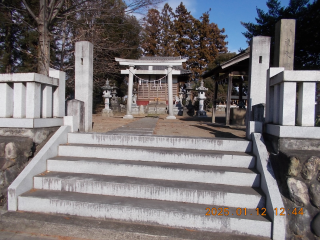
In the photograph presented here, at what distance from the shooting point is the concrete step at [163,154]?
320 centimetres

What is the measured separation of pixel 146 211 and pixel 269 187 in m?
1.48

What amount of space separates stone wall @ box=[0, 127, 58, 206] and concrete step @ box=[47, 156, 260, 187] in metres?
0.36

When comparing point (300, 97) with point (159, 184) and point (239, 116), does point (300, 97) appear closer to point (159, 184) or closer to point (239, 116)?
point (159, 184)

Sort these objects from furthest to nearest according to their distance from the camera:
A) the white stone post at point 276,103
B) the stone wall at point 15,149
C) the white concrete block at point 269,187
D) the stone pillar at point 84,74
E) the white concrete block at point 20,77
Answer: the stone pillar at point 84,74 → the white concrete block at point 20,77 → the white stone post at point 276,103 → the stone wall at point 15,149 → the white concrete block at point 269,187

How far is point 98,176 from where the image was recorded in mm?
3152

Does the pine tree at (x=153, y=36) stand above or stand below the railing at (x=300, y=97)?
above

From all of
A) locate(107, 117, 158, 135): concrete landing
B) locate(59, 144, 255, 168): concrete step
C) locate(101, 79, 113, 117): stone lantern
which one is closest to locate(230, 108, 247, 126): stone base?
locate(107, 117, 158, 135): concrete landing

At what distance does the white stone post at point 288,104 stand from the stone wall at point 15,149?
3.74 metres

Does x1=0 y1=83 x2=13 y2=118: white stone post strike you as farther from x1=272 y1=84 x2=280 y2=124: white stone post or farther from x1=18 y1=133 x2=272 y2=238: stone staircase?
x1=272 y1=84 x2=280 y2=124: white stone post

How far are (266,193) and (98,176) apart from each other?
2.24m

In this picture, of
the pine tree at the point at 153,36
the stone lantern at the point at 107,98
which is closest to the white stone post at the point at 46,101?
the stone lantern at the point at 107,98

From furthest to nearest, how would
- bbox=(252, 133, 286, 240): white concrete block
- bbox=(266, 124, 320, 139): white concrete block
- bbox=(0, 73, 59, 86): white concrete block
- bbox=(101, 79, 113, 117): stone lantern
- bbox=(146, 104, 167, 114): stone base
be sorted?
bbox=(146, 104, 167, 114): stone base < bbox=(101, 79, 113, 117): stone lantern < bbox=(0, 73, 59, 86): white concrete block < bbox=(266, 124, 320, 139): white concrete block < bbox=(252, 133, 286, 240): white concrete block

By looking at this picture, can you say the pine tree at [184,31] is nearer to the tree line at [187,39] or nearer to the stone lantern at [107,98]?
the tree line at [187,39]

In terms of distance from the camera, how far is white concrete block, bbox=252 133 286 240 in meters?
2.28
